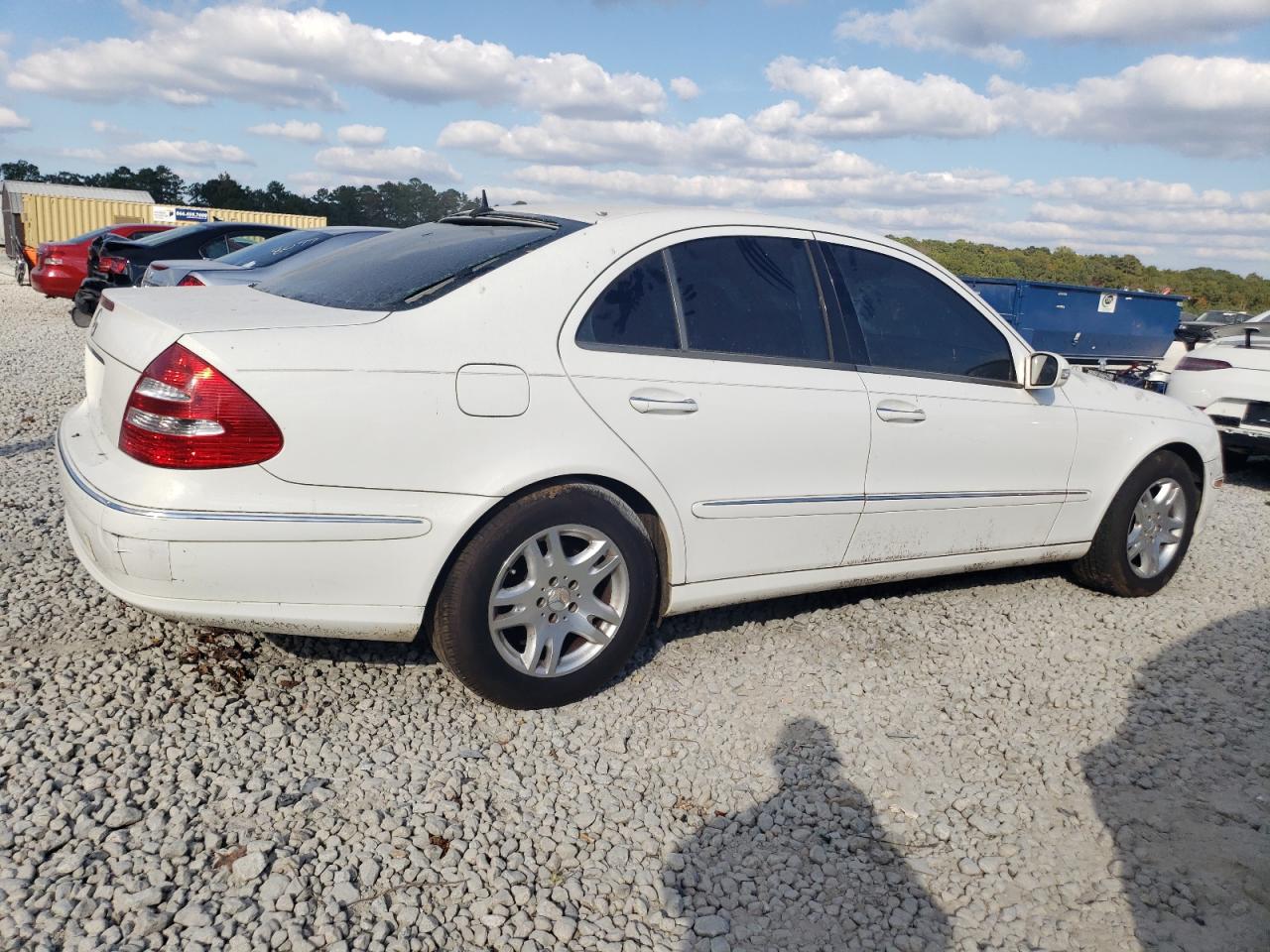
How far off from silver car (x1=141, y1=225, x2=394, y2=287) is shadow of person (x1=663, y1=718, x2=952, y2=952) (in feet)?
19.9

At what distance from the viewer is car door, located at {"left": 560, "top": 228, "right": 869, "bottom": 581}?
3285 mm

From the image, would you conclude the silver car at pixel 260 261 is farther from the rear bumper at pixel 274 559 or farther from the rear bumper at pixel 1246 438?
the rear bumper at pixel 1246 438

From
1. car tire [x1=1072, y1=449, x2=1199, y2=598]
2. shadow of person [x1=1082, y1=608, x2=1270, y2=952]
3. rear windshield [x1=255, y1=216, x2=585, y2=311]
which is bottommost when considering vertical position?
shadow of person [x1=1082, y1=608, x2=1270, y2=952]

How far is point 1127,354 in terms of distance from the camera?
1398 centimetres

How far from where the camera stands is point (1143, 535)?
4.99m

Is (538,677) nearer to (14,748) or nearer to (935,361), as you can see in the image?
(14,748)

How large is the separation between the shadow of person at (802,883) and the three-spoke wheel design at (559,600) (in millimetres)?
764

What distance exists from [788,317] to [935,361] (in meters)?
0.80

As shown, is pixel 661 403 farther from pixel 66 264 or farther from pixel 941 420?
pixel 66 264

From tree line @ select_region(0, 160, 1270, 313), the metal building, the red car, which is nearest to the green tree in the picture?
tree line @ select_region(0, 160, 1270, 313)

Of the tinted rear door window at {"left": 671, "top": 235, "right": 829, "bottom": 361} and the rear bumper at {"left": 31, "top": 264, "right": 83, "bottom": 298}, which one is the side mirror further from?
the rear bumper at {"left": 31, "top": 264, "right": 83, "bottom": 298}

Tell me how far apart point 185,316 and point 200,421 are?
419 millimetres

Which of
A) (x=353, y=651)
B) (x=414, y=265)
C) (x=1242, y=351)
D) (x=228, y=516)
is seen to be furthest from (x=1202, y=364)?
(x=228, y=516)

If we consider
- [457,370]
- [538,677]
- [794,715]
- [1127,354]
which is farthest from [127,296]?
[1127,354]
